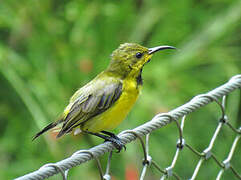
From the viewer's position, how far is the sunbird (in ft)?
10.5

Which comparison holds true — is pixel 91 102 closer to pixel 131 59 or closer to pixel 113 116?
pixel 113 116

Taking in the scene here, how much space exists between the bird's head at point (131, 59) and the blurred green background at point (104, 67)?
4.73 ft

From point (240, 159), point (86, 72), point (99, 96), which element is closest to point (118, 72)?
point (99, 96)

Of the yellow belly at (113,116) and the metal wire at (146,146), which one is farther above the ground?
the metal wire at (146,146)

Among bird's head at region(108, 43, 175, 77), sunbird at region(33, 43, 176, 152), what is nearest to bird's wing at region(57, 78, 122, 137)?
sunbird at region(33, 43, 176, 152)

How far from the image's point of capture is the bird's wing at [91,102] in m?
3.21

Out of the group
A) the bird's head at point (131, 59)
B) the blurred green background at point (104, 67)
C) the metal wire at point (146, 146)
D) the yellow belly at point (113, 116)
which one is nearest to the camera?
the metal wire at point (146, 146)

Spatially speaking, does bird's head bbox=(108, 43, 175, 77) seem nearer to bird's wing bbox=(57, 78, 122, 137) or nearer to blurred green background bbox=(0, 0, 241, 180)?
bird's wing bbox=(57, 78, 122, 137)

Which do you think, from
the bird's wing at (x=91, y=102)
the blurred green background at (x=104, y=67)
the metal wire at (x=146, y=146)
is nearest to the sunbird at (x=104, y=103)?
the bird's wing at (x=91, y=102)

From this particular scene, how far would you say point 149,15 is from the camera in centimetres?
564

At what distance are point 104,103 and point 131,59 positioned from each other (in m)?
0.47

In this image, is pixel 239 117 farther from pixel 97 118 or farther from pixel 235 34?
pixel 97 118

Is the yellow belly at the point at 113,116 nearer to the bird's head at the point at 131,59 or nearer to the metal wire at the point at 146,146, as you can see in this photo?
the bird's head at the point at 131,59

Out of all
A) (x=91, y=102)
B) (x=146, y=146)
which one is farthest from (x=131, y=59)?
(x=146, y=146)
